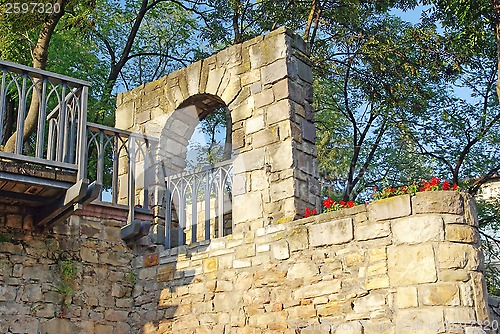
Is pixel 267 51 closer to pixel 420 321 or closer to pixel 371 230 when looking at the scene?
pixel 371 230

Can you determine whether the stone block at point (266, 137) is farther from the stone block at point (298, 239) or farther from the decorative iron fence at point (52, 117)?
the decorative iron fence at point (52, 117)

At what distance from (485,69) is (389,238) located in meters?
7.97

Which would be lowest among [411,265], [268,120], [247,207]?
[411,265]

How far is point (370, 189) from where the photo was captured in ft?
45.8

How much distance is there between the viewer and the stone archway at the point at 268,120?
6988 millimetres

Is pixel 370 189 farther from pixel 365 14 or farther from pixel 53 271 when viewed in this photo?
pixel 53 271

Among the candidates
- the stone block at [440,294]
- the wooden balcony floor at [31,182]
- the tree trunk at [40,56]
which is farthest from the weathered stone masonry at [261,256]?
the tree trunk at [40,56]

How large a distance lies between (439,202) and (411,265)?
569 mm

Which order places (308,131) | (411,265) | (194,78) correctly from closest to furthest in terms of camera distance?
1. (411,265)
2. (308,131)
3. (194,78)

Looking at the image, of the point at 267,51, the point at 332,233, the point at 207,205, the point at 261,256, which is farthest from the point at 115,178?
the point at 332,233

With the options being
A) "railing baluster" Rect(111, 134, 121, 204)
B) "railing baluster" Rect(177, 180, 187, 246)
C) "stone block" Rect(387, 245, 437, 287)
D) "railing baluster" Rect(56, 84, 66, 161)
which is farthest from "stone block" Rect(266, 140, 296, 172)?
"railing baluster" Rect(56, 84, 66, 161)

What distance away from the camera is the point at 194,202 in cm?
761

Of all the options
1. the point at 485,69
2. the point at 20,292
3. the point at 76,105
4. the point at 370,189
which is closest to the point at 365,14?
the point at 485,69

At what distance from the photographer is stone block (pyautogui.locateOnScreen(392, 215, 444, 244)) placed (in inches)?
230
